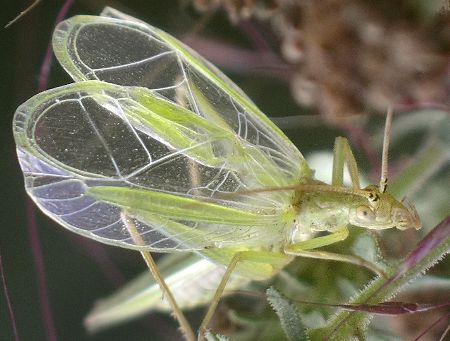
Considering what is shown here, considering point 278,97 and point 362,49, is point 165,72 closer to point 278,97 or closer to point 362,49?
point 362,49

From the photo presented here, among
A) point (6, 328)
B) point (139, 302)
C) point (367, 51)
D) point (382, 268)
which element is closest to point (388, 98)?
point (367, 51)

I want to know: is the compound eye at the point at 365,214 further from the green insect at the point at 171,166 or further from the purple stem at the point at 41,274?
the purple stem at the point at 41,274

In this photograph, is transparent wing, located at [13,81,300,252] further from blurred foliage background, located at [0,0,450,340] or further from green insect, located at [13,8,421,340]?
blurred foliage background, located at [0,0,450,340]

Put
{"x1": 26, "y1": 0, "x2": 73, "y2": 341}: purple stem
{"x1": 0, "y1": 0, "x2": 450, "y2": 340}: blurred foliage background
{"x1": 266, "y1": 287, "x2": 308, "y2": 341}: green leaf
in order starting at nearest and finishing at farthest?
{"x1": 266, "y1": 287, "x2": 308, "y2": 341}: green leaf → {"x1": 0, "y1": 0, "x2": 450, "y2": 340}: blurred foliage background → {"x1": 26, "y1": 0, "x2": 73, "y2": 341}: purple stem

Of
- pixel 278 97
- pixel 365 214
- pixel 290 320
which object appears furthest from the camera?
pixel 278 97

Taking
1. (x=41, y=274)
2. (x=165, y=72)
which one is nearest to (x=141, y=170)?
(x=165, y=72)

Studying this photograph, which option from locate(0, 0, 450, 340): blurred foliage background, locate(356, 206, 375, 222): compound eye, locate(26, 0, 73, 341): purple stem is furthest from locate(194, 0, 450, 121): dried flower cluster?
locate(26, 0, 73, 341): purple stem
